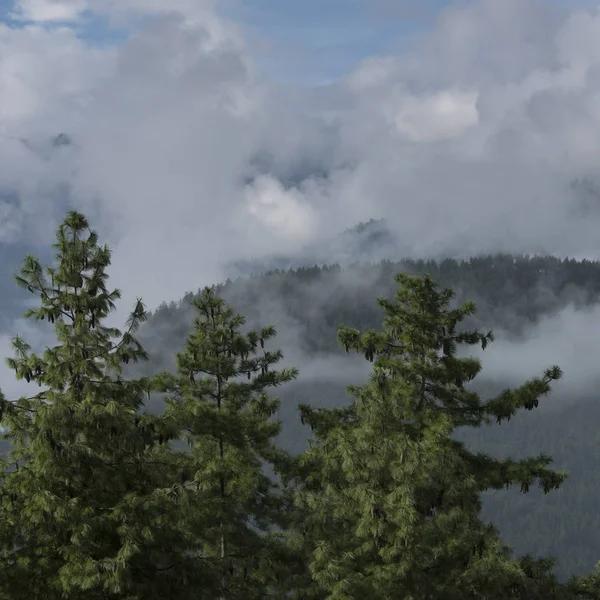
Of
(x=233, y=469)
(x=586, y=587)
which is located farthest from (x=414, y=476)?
(x=586, y=587)

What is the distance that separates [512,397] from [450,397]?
1706mm

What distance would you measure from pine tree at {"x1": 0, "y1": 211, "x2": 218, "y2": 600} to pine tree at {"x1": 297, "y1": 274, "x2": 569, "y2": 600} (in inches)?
167

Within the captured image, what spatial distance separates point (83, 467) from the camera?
15.9m

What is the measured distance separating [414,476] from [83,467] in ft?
27.0

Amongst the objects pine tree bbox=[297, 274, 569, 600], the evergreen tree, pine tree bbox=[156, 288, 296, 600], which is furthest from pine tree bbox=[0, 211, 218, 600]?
the evergreen tree

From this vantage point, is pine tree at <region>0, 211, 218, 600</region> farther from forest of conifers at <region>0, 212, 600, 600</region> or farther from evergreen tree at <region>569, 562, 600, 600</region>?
evergreen tree at <region>569, 562, 600, 600</region>

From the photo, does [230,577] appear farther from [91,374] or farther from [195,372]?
[91,374]

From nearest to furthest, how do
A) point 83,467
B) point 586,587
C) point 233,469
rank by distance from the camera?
point 83,467 → point 586,587 → point 233,469

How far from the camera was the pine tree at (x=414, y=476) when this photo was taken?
61.1 ft

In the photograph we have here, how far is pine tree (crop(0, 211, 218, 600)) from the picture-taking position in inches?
584

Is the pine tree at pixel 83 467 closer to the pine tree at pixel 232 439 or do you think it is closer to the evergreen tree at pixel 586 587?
the pine tree at pixel 232 439

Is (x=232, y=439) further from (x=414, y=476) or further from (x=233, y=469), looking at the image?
(x=414, y=476)

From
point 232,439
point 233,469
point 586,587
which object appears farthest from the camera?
point 233,469

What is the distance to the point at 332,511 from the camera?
68.0 feet
